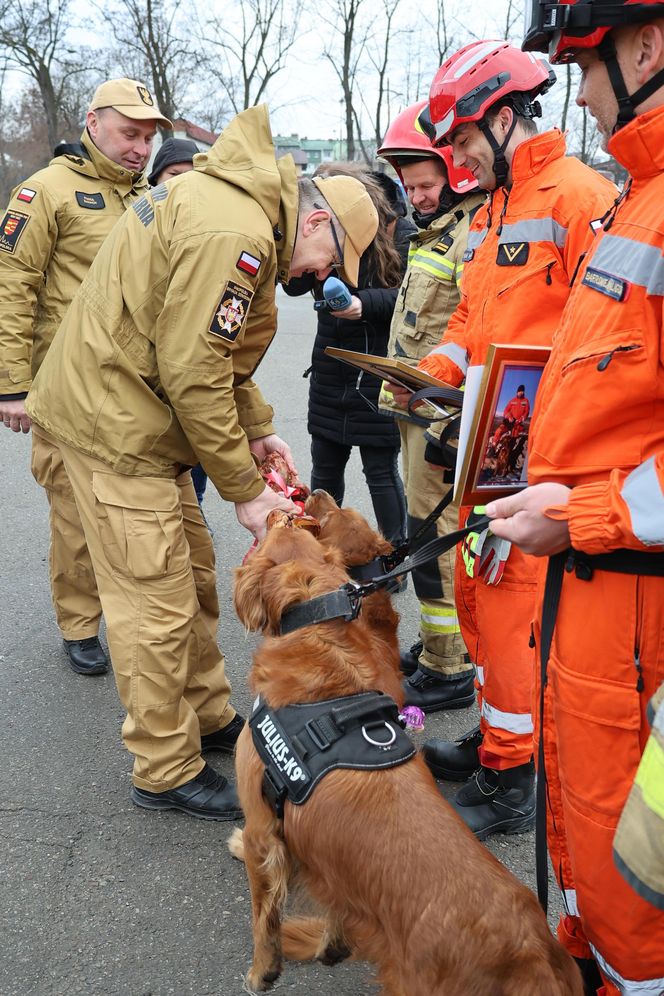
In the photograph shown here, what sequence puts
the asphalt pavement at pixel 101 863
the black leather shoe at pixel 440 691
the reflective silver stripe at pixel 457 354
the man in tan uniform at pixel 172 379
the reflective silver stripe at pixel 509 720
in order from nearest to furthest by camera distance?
the asphalt pavement at pixel 101 863 → the man in tan uniform at pixel 172 379 → the reflective silver stripe at pixel 509 720 → the reflective silver stripe at pixel 457 354 → the black leather shoe at pixel 440 691

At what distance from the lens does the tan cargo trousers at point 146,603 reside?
305 cm

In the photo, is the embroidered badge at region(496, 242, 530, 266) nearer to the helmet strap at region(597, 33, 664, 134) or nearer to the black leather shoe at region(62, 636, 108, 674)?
the helmet strap at region(597, 33, 664, 134)

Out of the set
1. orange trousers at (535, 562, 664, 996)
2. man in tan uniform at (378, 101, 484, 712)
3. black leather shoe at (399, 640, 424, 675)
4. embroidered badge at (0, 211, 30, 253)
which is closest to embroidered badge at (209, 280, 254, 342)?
man in tan uniform at (378, 101, 484, 712)

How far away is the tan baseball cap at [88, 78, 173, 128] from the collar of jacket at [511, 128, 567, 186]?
2.71 meters

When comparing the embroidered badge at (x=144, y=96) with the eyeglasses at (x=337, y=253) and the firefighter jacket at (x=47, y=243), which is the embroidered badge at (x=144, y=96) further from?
the eyeglasses at (x=337, y=253)

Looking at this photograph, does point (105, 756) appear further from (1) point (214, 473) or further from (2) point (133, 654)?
(1) point (214, 473)

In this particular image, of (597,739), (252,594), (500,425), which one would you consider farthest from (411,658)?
(597,739)

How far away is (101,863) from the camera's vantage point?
3.04 m

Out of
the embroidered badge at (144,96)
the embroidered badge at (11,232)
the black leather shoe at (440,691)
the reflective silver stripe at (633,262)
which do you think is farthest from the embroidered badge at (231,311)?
the embroidered badge at (144,96)

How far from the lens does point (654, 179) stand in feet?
5.39

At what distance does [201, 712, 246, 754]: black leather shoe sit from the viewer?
3.73 metres

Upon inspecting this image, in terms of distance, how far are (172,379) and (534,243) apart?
1.28m

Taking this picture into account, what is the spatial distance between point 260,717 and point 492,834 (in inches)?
54.0

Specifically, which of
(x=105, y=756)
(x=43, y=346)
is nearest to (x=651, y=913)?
(x=105, y=756)
